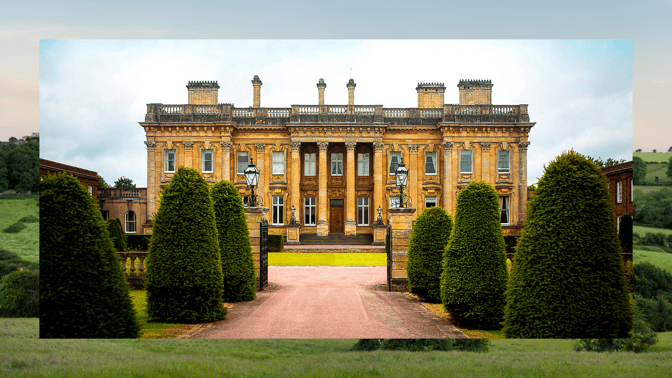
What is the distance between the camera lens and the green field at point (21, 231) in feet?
20.7

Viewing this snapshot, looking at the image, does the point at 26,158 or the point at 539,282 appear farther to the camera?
the point at 26,158

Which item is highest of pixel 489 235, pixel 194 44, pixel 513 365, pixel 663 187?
pixel 194 44

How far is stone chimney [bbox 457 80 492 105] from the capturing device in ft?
30.7

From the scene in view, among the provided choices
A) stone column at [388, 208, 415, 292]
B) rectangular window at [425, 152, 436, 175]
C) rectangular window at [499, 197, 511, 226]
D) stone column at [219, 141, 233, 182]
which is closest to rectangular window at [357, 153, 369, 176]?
rectangular window at [425, 152, 436, 175]

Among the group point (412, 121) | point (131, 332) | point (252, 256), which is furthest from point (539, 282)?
point (412, 121)

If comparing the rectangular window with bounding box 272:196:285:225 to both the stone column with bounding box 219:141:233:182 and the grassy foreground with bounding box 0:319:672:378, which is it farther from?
the grassy foreground with bounding box 0:319:672:378

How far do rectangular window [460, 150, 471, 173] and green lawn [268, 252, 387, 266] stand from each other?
4.74 metres

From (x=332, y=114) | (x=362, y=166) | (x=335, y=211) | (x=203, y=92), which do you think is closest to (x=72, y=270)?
(x=203, y=92)

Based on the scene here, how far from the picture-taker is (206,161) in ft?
Answer: 38.5

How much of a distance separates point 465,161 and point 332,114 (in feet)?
18.0

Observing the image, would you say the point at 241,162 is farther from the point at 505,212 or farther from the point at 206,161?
the point at 505,212

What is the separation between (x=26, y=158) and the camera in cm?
664

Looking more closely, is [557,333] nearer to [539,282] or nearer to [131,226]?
[539,282]

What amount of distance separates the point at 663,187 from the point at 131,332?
323 inches
